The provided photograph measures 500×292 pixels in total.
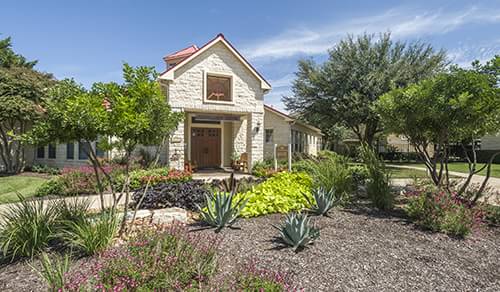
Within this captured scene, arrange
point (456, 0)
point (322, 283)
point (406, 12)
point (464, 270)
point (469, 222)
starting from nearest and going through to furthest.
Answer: point (322, 283) → point (464, 270) → point (469, 222) → point (456, 0) → point (406, 12)

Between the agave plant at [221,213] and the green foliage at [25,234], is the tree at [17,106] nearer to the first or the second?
the green foliage at [25,234]

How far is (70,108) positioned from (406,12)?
9695mm

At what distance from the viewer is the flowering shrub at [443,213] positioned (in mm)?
5117

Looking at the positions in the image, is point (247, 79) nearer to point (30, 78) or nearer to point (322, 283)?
point (30, 78)

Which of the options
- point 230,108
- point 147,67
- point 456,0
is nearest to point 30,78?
point 230,108

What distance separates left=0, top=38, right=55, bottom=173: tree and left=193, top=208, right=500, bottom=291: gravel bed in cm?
1480

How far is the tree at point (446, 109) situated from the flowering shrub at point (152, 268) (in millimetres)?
5995

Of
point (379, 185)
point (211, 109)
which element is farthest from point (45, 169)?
point (379, 185)

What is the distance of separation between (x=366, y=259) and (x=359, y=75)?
53.1 feet

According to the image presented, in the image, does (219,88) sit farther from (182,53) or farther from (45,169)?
(45,169)

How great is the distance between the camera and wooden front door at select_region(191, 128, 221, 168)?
16281mm

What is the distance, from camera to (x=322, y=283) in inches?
130

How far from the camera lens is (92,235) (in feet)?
12.9

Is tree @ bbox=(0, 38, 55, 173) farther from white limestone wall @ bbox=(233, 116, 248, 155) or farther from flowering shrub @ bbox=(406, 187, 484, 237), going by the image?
flowering shrub @ bbox=(406, 187, 484, 237)
